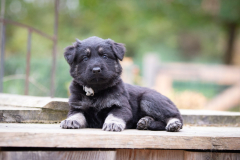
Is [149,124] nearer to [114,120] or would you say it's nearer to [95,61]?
[114,120]

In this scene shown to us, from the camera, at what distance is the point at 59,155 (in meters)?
2.78

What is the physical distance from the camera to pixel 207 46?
2109 centimetres

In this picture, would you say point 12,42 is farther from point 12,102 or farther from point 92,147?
point 92,147

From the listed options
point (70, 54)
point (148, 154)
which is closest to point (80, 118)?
point (70, 54)

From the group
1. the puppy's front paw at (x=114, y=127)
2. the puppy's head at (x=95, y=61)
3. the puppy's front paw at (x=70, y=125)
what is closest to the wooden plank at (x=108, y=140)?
the puppy's front paw at (x=114, y=127)

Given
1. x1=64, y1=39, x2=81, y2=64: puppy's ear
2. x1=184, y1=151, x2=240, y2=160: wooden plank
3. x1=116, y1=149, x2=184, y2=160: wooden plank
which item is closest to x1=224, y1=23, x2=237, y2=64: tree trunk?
x1=64, y1=39, x2=81, y2=64: puppy's ear

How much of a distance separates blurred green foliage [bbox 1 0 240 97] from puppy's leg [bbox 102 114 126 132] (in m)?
10.9

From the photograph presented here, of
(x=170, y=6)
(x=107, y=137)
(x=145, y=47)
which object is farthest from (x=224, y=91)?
(x=107, y=137)

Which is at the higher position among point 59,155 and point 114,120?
point 114,120

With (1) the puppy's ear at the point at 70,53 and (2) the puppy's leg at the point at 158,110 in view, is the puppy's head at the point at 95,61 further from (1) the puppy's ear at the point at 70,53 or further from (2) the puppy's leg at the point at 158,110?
(2) the puppy's leg at the point at 158,110

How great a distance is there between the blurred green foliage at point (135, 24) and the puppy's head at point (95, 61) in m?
10.4

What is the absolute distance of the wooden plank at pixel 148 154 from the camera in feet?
9.99

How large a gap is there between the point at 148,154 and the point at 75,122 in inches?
36.7

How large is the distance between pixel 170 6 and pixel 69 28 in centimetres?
713
